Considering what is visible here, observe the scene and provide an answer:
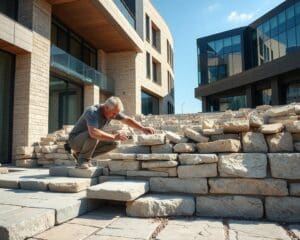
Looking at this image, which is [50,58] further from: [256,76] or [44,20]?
[256,76]

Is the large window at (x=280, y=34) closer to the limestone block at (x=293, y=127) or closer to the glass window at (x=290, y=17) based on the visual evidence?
the glass window at (x=290, y=17)

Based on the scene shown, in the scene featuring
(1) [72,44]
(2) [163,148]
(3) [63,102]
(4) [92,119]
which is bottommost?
(2) [163,148]

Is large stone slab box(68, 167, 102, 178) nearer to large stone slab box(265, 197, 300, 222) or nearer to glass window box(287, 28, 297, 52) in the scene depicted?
large stone slab box(265, 197, 300, 222)

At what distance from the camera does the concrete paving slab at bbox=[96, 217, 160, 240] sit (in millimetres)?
2494

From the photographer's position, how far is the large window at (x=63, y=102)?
35.7 ft

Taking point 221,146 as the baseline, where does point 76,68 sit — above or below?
above

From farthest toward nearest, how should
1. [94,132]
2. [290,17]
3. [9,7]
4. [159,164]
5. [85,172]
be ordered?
Result: [290,17] < [9,7] < [85,172] < [94,132] < [159,164]

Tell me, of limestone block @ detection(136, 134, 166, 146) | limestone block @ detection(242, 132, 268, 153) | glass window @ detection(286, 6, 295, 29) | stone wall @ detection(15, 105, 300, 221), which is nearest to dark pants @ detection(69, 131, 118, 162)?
stone wall @ detection(15, 105, 300, 221)

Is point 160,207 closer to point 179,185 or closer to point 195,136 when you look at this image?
point 179,185

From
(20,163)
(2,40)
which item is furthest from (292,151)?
(2,40)

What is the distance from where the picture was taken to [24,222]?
7.59 ft

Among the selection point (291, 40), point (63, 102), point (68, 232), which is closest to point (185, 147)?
point (68, 232)

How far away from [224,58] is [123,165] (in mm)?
Answer: 27057

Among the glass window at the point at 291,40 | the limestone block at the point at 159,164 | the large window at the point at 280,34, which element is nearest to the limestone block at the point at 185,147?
the limestone block at the point at 159,164
